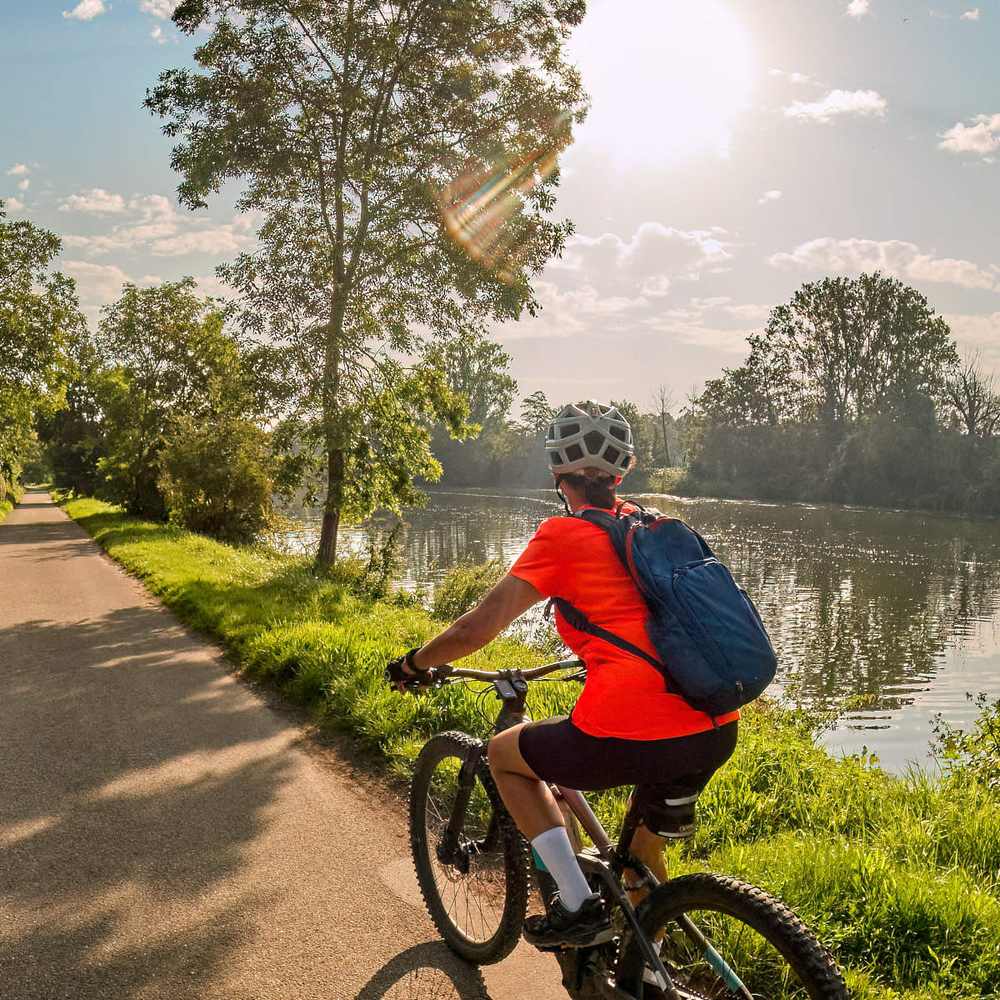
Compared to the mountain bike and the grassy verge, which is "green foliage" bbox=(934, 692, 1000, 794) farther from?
the mountain bike

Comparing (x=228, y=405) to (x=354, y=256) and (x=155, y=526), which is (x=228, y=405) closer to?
(x=354, y=256)

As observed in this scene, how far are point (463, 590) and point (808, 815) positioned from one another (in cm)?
970

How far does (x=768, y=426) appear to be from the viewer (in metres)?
73.6

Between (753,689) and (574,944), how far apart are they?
95cm

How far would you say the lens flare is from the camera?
13.8 meters

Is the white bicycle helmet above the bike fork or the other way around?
above

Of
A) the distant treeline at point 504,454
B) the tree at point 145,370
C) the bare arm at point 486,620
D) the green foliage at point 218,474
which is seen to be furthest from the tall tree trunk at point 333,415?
the distant treeline at point 504,454

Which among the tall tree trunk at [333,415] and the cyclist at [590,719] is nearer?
the cyclist at [590,719]

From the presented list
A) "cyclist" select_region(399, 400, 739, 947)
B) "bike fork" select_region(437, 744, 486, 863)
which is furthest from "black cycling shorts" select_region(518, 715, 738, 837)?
"bike fork" select_region(437, 744, 486, 863)

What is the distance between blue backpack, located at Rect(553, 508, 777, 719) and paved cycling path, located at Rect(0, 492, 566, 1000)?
164 cm

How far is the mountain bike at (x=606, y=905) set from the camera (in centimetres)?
189

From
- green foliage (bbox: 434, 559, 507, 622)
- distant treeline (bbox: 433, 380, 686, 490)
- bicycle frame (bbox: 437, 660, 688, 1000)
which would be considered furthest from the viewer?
distant treeline (bbox: 433, 380, 686, 490)

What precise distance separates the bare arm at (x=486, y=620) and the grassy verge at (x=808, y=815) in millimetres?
1805

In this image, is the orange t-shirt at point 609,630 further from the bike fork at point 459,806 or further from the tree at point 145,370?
the tree at point 145,370
